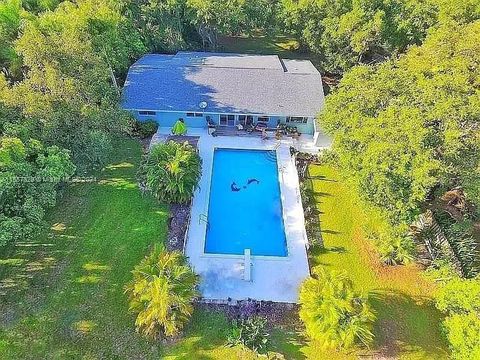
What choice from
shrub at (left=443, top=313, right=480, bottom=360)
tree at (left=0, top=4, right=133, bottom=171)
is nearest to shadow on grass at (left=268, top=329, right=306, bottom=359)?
shrub at (left=443, top=313, right=480, bottom=360)

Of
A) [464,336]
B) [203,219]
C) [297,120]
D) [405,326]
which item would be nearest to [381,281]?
[405,326]

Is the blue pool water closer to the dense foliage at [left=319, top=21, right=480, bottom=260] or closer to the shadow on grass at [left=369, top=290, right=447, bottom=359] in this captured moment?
the dense foliage at [left=319, top=21, right=480, bottom=260]

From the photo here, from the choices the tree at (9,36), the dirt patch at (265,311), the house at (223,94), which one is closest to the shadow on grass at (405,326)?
the dirt patch at (265,311)

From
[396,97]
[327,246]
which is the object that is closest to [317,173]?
[327,246]

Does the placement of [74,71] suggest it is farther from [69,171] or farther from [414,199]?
[414,199]

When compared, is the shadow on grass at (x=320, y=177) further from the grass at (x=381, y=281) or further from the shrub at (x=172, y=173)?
the shrub at (x=172, y=173)
